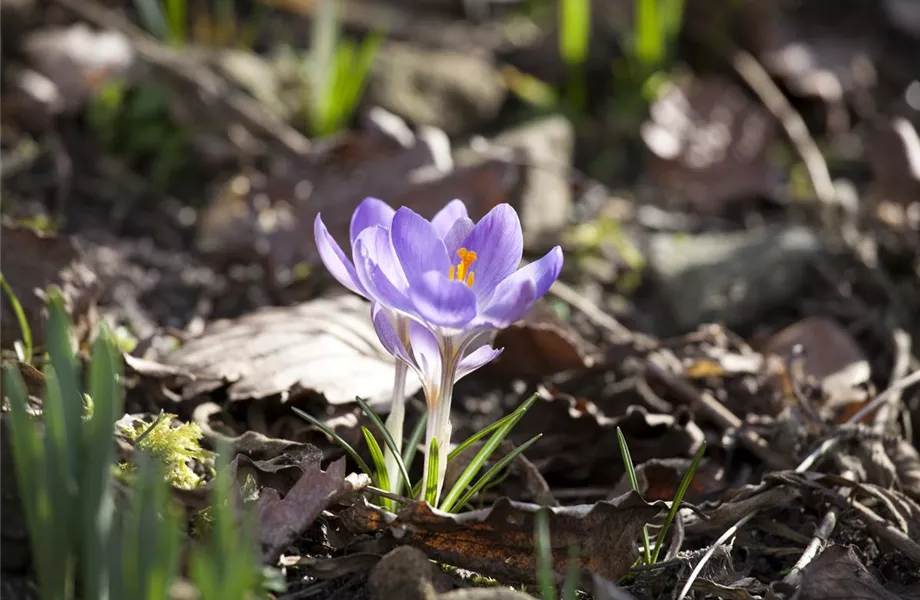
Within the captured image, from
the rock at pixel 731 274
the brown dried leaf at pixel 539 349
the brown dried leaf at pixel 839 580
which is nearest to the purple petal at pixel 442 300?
the brown dried leaf at pixel 839 580

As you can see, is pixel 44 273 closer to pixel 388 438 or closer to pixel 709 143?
pixel 388 438

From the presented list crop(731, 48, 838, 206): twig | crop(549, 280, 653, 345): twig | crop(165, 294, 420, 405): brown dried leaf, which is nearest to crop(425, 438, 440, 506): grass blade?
crop(165, 294, 420, 405): brown dried leaf

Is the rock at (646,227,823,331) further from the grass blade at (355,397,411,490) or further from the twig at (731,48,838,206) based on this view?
the grass blade at (355,397,411,490)

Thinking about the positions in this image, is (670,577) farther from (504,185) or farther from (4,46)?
(4,46)

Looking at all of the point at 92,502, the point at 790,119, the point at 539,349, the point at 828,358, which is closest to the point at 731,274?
the point at 828,358

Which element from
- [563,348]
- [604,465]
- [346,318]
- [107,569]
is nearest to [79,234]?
[346,318]

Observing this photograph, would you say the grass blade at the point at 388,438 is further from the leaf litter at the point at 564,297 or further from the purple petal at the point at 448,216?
the purple petal at the point at 448,216
